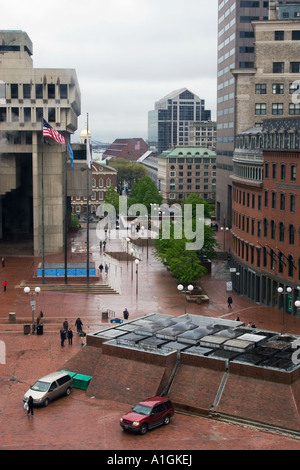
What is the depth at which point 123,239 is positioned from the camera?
306 feet

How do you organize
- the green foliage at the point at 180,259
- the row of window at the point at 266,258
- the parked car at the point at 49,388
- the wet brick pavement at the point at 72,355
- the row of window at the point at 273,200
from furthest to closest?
the green foliage at the point at 180,259
the row of window at the point at 266,258
the row of window at the point at 273,200
the parked car at the point at 49,388
the wet brick pavement at the point at 72,355

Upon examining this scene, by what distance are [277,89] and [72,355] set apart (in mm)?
53657

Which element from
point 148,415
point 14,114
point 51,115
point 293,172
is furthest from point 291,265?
point 14,114

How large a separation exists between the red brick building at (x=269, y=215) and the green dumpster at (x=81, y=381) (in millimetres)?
18513

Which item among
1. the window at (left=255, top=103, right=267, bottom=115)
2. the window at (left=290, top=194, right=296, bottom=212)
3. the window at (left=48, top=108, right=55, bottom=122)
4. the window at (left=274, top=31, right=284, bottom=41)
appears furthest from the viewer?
the window at (left=255, top=103, right=267, bottom=115)

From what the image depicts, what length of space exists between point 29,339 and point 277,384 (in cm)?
1897

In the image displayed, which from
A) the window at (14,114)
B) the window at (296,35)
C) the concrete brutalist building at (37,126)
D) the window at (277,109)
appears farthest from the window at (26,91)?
the window at (296,35)

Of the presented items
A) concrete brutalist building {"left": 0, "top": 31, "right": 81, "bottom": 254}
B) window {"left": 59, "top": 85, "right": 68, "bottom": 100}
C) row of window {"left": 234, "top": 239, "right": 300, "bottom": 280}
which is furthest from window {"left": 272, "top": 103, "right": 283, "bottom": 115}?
window {"left": 59, "top": 85, "right": 68, "bottom": 100}

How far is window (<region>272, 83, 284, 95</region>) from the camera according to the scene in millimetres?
87312

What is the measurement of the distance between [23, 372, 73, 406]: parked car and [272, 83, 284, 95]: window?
58.8m

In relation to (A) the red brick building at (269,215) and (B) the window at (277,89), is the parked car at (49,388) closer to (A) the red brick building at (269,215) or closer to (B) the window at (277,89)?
(A) the red brick building at (269,215)

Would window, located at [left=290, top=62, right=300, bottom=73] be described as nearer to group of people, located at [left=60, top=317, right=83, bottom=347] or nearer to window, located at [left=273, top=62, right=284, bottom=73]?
window, located at [left=273, top=62, right=284, bottom=73]

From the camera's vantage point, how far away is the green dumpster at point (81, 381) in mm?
37281
